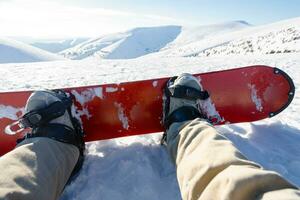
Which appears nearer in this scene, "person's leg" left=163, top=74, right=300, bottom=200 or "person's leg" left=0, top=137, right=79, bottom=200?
"person's leg" left=163, top=74, right=300, bottom=200

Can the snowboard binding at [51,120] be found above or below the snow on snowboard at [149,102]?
above

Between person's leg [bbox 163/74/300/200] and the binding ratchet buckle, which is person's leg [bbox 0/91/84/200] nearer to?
the binding ratchet buckle

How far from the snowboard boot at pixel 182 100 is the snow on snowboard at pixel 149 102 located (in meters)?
0.20

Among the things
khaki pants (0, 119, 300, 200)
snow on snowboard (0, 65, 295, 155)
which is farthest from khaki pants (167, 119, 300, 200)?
snow on snowboard (0, 65, 295, 155)

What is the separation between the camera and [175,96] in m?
2.58

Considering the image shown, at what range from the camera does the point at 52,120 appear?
2209mm

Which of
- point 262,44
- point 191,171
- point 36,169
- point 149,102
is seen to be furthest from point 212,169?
point 262,44

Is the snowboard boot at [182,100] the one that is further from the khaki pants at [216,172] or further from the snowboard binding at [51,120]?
the snowboard binding at [51,120]

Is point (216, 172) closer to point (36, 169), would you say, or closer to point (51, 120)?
point (36, 169)

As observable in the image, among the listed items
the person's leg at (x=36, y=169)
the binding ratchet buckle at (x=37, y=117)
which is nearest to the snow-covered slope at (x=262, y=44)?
the binding ratchet buckle at (x=37, y=117)

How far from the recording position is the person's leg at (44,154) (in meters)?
1.31

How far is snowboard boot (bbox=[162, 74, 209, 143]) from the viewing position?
232 cm

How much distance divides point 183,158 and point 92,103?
1.39 m

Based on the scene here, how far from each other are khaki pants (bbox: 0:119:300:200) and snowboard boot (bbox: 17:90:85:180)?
0.13m
